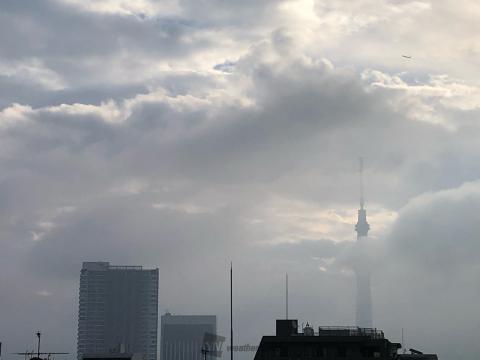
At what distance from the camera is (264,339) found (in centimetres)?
13562

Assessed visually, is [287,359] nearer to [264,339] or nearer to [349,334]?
[264,339]

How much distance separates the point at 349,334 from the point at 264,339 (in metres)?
16.3

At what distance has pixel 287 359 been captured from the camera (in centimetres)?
13400

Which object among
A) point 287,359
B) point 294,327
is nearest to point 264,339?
point 287,359

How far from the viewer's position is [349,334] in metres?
144

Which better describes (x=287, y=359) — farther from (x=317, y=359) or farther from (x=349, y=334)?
(x=349, y=334)

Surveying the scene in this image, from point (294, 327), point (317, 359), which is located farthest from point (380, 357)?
point (294, 327)

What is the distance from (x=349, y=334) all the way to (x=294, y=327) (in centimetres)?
927

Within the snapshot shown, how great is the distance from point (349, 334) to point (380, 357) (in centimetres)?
1200

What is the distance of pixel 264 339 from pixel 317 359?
8.39 m

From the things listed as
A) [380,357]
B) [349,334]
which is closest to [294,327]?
[349,334]

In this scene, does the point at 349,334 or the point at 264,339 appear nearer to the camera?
the point at 264,339

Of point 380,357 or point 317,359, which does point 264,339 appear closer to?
point 317,359

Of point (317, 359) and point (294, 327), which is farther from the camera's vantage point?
point (294, 327)
